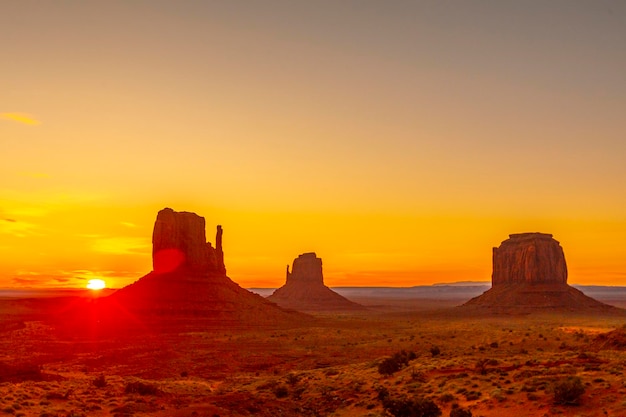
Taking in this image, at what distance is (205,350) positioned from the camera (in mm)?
58938

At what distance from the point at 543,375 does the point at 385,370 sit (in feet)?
35.1

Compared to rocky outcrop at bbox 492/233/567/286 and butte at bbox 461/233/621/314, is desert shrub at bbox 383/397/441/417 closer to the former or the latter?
butte at bbox 461/233/621/314

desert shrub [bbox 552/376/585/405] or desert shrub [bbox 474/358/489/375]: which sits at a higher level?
desert shrub [bbox 552/376/585/405]

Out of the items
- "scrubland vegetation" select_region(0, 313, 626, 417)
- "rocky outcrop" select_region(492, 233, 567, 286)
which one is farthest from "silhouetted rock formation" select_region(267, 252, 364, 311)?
"scrubland vegetation" select_region(0, 313, 626, 417)

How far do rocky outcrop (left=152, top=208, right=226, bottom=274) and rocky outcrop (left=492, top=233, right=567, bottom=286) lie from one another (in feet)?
282

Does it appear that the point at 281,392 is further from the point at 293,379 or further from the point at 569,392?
the point at 569,392

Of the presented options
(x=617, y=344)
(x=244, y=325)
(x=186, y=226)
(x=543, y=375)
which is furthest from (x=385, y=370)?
(x=186, y=226)

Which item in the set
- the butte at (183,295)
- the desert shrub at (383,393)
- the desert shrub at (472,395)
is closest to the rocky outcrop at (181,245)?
the butte at (183,295)

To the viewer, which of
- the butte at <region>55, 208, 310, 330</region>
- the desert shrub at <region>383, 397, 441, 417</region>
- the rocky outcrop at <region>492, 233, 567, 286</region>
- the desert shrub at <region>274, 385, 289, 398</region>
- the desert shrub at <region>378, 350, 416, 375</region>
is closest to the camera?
the desert shrub at <region>383, 397, 441, 417</region>

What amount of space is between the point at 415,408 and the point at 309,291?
6659 inches

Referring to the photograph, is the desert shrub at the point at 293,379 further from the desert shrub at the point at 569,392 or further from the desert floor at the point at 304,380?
the desert shrub at the point at 569,392

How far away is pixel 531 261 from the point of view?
141 meters

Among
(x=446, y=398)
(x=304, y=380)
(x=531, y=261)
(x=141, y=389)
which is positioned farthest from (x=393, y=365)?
(x=531, y=261)

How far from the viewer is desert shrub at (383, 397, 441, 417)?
23453 mm
